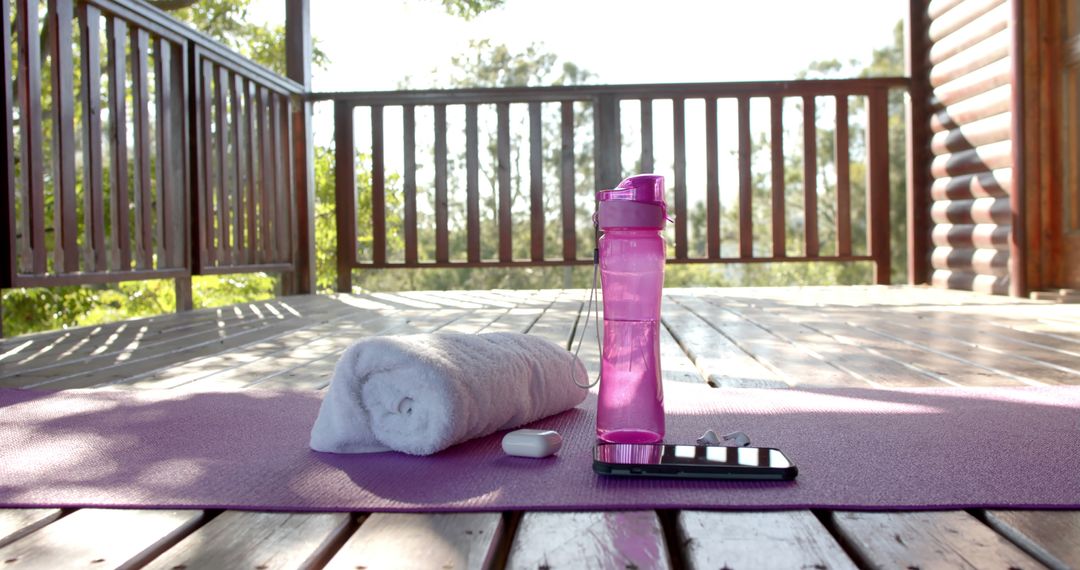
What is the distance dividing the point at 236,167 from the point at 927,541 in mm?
3662

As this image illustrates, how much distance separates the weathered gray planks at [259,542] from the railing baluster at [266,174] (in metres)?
3.64

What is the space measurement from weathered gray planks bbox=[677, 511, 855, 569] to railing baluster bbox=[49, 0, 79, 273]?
2463 mm

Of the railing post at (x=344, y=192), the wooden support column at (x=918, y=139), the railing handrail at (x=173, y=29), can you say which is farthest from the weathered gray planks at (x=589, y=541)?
the wooden support column at (x=918, y=139)

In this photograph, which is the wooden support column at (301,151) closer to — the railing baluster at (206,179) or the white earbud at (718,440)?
the railing baluster at (206,179)

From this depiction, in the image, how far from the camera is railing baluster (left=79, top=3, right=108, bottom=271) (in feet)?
9.72

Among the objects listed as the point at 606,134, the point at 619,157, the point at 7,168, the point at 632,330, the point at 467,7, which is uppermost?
the point at 467,7

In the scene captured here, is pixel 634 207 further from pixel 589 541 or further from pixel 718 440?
pixel 589 541

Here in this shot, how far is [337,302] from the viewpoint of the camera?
4.13 m

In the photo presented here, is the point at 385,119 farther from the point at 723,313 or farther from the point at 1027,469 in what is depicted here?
the point at 1027,469

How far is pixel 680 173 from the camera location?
460 centimetres

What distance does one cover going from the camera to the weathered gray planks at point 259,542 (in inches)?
29.1

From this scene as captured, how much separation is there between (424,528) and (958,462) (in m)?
0.56

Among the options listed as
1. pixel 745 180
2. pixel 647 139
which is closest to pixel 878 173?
pixel 745 180

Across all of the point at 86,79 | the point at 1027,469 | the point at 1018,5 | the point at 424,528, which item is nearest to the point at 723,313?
the point at 1018,5
